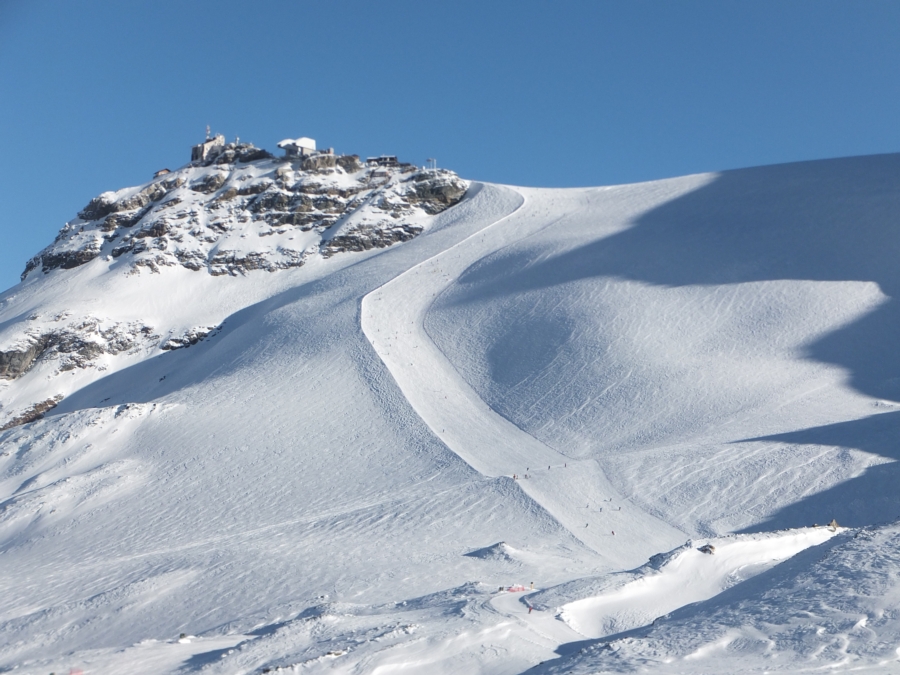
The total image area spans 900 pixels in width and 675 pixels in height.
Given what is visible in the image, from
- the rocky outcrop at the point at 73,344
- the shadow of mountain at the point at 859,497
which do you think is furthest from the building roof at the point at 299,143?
the shadow of mountain at the point at 859,497

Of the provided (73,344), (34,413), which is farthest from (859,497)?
(73,344)

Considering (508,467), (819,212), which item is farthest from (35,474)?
(819,212)

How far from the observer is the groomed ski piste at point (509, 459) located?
1360 centimetres

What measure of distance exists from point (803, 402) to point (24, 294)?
55274 mm

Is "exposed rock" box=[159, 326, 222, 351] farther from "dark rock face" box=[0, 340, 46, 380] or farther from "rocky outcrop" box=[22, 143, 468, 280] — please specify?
"rocky outcrop" box=[22, 143, 468, 280]

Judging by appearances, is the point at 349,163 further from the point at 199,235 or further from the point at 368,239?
the point at 199,235

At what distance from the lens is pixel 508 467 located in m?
28.4

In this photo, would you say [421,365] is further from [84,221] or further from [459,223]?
[84,221]

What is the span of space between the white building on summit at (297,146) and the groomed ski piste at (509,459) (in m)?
18.9

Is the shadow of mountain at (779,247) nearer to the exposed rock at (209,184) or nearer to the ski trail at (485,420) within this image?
the ski trail at (485,420)

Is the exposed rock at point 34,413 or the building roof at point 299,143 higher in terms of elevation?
the building roof at point 299,143

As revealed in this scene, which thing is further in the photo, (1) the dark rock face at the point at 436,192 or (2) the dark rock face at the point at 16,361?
(1) the dark rock face at the point at 436,192

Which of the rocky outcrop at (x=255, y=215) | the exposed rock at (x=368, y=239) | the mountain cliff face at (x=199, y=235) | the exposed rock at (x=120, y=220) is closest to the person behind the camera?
the mountain cliff face at (x=199, y=235)

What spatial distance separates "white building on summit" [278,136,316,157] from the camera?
72.7m
